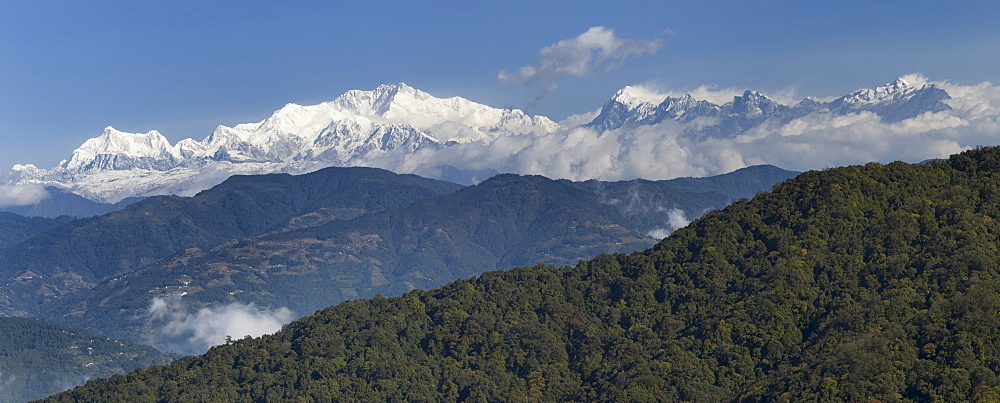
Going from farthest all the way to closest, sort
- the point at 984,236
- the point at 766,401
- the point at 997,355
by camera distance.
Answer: the point at 984,236 → the point at 766,401 → the point at 997,355

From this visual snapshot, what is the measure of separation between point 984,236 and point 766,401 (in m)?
55.6

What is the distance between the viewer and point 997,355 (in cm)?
15950

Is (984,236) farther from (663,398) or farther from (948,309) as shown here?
(663,398)

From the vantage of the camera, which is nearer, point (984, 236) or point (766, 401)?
point (766, 401)

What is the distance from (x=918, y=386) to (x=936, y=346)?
32.6 ft

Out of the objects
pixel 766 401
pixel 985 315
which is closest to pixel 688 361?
pixel 766 401

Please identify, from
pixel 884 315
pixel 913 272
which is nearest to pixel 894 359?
pixel 884 315

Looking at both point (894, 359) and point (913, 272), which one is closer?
point (894, 359)

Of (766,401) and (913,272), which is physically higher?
(913,272)

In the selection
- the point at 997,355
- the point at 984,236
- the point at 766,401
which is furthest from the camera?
the point at 984,236

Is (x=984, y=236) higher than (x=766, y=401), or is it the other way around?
(x=984, y=236)

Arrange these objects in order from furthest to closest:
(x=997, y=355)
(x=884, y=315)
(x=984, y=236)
Result: (x=984, y=236) < (x=884, y=315) < (x=997, y=355)

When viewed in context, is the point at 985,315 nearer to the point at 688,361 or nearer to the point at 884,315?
the point at 884,315

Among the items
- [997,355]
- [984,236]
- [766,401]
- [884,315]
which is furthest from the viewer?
[984,236]
